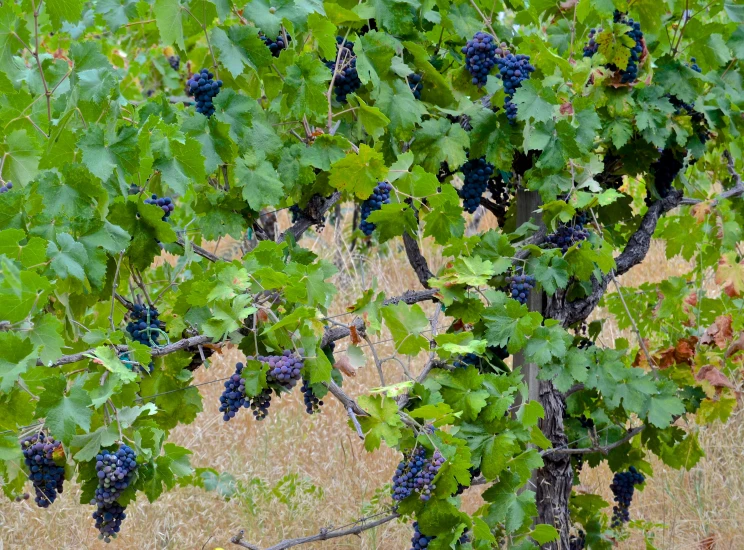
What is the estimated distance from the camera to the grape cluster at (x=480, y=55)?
7.97ft

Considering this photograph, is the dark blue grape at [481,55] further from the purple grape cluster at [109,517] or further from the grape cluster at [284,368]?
the purple grape cluster at [109,517]

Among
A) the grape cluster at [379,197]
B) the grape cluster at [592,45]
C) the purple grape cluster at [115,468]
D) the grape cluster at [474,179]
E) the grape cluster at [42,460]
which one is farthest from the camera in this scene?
the grape cluster at [474,179]

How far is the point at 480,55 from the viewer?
2.45m

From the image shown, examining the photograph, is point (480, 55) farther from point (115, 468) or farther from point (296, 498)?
point (296, 498)

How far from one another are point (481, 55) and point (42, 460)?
1503mm

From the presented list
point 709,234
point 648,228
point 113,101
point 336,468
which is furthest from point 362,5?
point 336,468

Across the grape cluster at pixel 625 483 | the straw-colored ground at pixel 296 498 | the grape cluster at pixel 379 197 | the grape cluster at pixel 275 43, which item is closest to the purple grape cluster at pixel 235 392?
the grape cluster at pixel 379 197

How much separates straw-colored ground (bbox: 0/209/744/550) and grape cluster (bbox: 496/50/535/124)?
1.22 metres

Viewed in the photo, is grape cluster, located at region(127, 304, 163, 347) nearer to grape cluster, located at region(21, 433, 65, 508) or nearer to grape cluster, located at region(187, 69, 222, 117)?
grape cluster, located at region(21, 433, 65, 508)

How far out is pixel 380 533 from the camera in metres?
3.79

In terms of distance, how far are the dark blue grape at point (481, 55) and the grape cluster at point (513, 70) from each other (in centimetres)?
3

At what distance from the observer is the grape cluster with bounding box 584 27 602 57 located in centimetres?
259

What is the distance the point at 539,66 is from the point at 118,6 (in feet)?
3.83

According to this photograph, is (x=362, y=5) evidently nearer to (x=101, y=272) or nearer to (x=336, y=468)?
(x=101, y=272)
